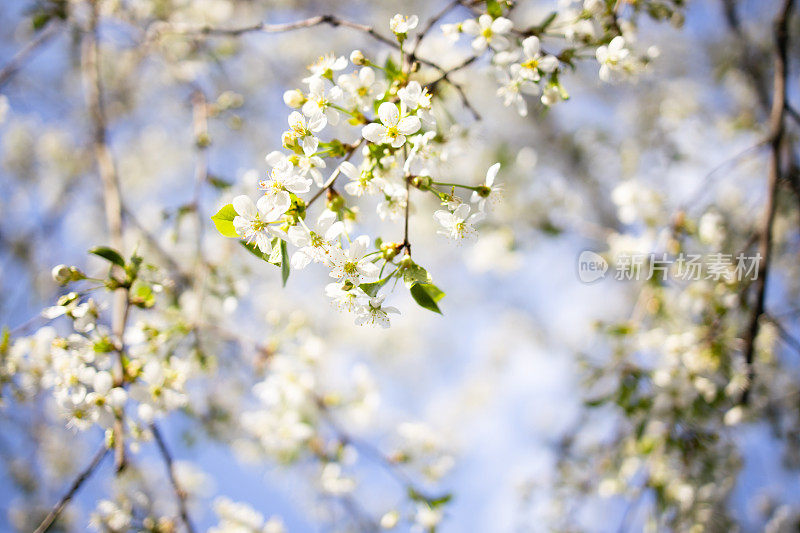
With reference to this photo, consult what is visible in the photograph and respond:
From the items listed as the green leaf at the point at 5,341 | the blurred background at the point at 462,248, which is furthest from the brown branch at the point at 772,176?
the green leaf at the point at 5,341

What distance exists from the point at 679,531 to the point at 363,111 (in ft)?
6.31

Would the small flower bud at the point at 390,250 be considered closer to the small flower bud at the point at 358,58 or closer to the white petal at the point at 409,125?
the white petal at the point at 409,125

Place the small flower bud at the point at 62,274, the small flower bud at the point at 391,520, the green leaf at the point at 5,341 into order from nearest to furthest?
1. the small flower bud at the point at 62,274
2. the green leaf at the point at 5,341
3. the small flower bud at the point at 391,520

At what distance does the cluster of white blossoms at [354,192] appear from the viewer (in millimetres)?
811

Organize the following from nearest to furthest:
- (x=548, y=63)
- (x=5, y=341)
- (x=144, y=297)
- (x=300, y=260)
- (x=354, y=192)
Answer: (x=300, y=260)
(x=354, y=192)
(x=548, y=63)
(x=144, y=297)
(x=5, y=341)

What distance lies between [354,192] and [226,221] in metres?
0.23

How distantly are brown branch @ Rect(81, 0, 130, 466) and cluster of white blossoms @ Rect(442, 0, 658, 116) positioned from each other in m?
0.94

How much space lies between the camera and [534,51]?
0.98 metres

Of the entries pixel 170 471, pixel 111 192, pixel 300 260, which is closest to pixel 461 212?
pixel 300 260

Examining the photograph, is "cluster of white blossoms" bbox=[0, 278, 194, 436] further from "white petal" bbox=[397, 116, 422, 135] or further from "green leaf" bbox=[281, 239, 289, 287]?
"white petal" bbox=[397, 116, 422, 135]

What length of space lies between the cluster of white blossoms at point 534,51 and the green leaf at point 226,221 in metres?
0.56

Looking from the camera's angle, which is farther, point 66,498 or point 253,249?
point 66,498

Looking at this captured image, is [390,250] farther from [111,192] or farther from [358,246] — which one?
[111,192]

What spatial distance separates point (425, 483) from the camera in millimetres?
1682
